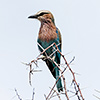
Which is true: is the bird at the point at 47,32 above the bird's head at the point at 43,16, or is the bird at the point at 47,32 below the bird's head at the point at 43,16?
below

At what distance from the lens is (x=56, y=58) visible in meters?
6.15

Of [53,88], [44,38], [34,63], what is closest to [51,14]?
[44,38]

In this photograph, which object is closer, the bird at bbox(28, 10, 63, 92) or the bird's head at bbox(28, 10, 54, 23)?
the bird at bbox(28, 10, 63, 92)

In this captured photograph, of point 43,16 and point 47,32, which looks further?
point 43,16

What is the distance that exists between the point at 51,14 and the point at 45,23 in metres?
0.27

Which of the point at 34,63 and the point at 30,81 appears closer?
the point at 30,81

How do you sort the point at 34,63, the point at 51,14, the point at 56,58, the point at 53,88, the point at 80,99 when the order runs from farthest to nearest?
the point at 51,14
the point at 56,58
the point at 34,63
the point at 53,88
the point at 80,99

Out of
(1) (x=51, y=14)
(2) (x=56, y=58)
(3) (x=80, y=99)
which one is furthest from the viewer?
(1) (x=51, y=14)

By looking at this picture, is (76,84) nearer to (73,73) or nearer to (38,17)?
(73,73)

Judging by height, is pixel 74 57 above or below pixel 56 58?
above

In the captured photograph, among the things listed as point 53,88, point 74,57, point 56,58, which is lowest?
point 56,58

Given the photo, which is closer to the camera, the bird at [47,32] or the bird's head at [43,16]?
the bird at [47,32]

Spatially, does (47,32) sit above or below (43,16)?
below

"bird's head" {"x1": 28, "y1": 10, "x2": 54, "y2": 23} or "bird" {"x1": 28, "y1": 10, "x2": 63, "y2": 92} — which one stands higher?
"bird's head" {"x1": 28, "y1": 10, "x2": 54, "y2": 23}
